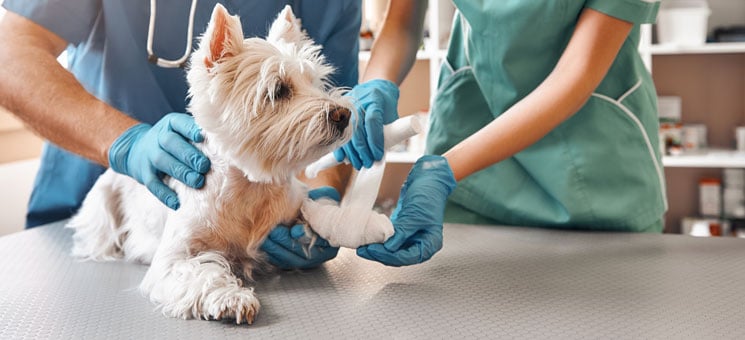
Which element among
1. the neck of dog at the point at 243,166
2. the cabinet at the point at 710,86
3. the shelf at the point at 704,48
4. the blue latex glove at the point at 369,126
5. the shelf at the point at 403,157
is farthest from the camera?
the shelf at the point at 403,157

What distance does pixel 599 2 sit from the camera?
1.25 metres

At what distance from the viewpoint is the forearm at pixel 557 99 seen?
124cm

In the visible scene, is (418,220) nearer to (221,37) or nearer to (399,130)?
(399,130)

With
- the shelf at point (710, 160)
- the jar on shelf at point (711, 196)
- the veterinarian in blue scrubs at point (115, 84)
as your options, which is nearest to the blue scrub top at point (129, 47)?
the veterinarian in blue scrubs at point (115, 84)

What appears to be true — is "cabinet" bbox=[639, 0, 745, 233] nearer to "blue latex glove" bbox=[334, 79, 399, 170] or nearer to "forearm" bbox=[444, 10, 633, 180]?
"forearm" bbox=[444, 10, 633, 180]

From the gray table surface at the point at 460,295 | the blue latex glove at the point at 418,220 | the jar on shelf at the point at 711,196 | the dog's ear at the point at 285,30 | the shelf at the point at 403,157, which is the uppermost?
the dog's ear at the point at 285,30

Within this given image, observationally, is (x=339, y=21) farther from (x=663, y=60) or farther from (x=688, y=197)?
(x=688, y=197)

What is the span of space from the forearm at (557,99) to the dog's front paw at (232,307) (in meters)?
0.48

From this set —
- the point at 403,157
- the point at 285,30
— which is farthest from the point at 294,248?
the point at 403,157

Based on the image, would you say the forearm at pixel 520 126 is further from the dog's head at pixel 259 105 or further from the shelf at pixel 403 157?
the shelf at pixel 403 157

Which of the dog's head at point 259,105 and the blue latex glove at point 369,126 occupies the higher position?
the dog's head at point 259,105

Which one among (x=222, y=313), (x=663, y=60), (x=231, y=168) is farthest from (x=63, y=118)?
Answer: (x=663, y=60)

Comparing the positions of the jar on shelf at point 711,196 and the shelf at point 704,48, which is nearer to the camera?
the shelf at point 704,48

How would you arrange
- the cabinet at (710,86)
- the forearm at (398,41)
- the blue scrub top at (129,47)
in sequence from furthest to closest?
the cabinet at (710,86) < the forearm at (398,41) < the blue scrub top at (129,47)
